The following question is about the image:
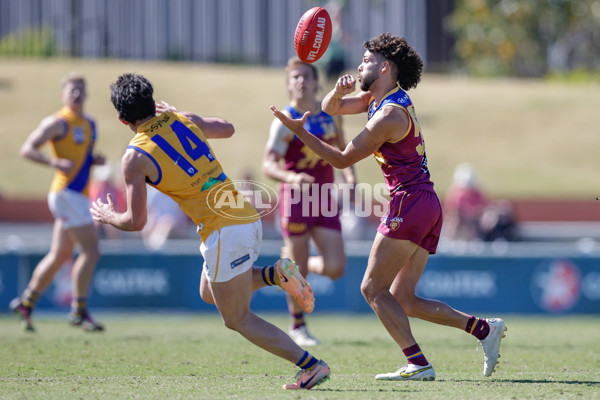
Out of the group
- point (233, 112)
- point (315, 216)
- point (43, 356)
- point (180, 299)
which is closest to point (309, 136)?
point (315, 216)

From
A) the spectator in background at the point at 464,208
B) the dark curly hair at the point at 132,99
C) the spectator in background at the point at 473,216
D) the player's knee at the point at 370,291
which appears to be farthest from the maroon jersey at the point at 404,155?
the spectator in background at the point at 464,208

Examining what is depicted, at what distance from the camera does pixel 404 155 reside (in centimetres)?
601

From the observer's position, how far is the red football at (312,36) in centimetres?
654

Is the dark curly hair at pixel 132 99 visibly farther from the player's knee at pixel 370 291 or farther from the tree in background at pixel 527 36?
the tree in background at pixel 527 36

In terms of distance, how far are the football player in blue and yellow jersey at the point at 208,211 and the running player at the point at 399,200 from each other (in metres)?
0.64

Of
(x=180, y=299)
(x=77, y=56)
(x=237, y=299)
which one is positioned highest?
(x=77, y=56)

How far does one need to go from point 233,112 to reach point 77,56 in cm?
1045

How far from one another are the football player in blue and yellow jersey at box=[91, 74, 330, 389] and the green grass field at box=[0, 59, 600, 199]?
16488 mm

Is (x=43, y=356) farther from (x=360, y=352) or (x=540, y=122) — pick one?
(x=540, y=122)

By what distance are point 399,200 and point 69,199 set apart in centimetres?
464

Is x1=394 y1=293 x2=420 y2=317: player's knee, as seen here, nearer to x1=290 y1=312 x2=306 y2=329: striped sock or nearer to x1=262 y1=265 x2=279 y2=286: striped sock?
x1=262 y1=265 x2=279 y2=286: striped sock

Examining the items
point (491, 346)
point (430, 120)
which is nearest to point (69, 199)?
point (491, 346)

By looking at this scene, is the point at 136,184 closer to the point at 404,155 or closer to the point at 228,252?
the point at 228,252

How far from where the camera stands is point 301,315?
863 centimetres
